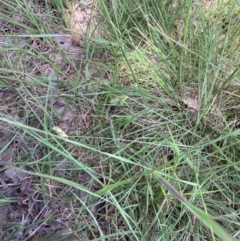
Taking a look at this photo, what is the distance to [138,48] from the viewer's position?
160 centimetres

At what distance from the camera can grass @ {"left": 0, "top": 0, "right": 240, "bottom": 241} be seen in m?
1.35

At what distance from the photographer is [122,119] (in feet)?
4.75

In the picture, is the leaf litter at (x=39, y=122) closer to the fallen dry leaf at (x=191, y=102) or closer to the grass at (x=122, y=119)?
the grass at (x=122, y=119)

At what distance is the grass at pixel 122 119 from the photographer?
1.35 metres

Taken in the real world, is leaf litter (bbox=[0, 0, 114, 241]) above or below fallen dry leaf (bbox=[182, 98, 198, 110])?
below

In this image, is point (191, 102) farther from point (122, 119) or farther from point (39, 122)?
point (39, 122)

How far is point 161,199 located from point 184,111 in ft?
1.27

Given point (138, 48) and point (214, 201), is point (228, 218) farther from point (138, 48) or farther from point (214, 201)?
point (138, 48)

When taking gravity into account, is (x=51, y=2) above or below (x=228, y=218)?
above

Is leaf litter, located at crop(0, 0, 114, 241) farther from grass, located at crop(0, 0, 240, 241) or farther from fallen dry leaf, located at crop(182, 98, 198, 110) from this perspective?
fallen dry leaf, located at crop(182, 98, 198, 110)

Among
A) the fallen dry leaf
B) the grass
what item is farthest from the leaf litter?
the fallen dry leaf

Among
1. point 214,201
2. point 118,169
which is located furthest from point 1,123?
point 214,201

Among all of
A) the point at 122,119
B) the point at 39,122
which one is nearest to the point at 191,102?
the point at 122,119

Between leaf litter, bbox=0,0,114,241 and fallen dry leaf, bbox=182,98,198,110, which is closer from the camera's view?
leaf litter, bbox=0,0,114,241
